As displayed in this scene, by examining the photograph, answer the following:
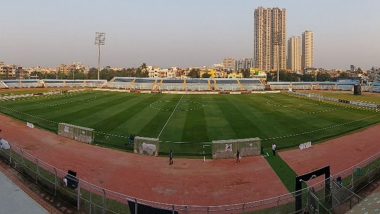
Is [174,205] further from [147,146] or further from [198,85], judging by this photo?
[198,85]

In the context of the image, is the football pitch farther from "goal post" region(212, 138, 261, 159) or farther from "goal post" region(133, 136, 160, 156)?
"goal post" region(212, 138, 261, 159)

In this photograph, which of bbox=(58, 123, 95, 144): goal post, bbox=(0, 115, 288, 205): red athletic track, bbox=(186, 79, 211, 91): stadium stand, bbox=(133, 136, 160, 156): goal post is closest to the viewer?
bbox=(0, 115, 288, 205): red athletic track

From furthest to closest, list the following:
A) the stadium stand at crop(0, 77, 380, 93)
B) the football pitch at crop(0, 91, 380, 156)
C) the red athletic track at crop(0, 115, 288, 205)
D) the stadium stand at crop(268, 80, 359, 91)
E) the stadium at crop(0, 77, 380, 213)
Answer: the stadium stand at crop(268, 80, 359, 91) → the stadium stand at crop(0, 77, 380, 93) → the football pitch at crop(0, 91, 380, 156) → the red athletic track at crop(0, 115, 288, 205) → the stadium at crop(0, 77, 380, 213)

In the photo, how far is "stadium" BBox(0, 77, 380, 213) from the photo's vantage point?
15.4 meters

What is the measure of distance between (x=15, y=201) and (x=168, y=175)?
9.06 metres

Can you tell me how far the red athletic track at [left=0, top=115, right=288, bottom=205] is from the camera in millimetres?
18938

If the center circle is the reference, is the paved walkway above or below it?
below

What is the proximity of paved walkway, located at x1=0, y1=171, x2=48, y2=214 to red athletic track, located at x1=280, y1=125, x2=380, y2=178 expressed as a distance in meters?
15.4

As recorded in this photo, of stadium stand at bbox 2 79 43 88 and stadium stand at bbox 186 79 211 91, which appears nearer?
stadium stand at bbox 186 79 211 91

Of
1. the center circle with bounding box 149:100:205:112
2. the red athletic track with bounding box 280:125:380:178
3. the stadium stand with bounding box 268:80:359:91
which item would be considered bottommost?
Result: the red athletic track with bounding box 280:125:380:178

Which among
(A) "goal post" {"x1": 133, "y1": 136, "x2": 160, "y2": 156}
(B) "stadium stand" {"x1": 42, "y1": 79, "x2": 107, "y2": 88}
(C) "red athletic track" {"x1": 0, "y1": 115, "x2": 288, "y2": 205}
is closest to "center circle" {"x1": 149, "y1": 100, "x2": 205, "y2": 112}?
(A) "goal post" {"x1": 133, "y1": 136, "x2": 160, "y2": 156}

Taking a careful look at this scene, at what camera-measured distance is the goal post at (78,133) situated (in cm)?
3075

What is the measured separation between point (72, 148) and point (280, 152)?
16.5 m

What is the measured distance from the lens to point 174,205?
13.3 m
